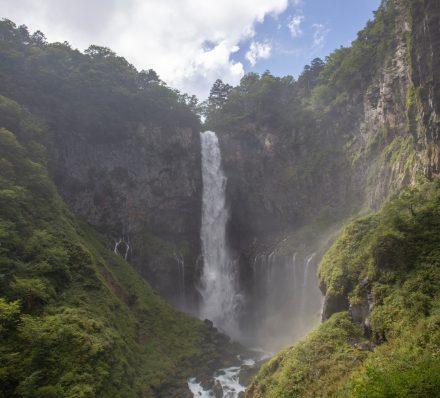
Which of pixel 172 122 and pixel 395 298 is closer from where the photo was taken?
pixel 395 298

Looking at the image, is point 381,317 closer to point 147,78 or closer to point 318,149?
point 318,149

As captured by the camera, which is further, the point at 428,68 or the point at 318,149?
the point at 318,149

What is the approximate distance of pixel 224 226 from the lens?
4344 cm

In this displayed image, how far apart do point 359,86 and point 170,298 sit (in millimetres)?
30534

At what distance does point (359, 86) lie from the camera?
4022cm

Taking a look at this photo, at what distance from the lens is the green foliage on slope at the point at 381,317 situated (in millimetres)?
11086

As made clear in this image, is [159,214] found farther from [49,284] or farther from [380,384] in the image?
[380,384]

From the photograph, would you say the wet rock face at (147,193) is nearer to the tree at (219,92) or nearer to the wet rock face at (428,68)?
the tree at (219,92)

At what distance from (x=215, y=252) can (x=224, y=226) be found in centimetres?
337

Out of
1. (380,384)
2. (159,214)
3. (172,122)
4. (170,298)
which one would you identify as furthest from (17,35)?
(380,384)

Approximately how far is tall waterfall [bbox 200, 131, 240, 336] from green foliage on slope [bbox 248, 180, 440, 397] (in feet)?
68.7

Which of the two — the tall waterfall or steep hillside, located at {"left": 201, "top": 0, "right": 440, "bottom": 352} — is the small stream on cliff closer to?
the tall waterfall

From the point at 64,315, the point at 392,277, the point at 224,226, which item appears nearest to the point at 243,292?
the point at 224,226

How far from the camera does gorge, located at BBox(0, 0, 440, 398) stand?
13.9m
